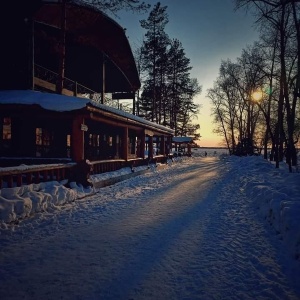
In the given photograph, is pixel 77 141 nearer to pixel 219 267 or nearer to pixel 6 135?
pixel 6 135

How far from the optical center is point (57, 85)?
12086mm

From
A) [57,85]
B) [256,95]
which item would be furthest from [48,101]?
[256,95]

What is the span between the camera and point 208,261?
380 cm

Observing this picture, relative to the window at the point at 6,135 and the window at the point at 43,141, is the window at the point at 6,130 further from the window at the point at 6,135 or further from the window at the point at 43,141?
the window at the point at 43,141

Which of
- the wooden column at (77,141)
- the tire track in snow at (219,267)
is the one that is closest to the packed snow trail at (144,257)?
the tire track in snow at (219,267)

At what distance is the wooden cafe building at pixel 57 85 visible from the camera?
9859 millimetres

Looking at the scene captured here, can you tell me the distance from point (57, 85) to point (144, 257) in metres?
10.2

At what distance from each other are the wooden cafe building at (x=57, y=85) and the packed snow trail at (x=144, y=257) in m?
2.53

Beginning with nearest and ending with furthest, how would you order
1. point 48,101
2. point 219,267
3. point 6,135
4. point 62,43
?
point 219,267, point 48,101, point 62,43, point 6,135

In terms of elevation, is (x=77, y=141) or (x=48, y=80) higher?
(x=48, y=80)

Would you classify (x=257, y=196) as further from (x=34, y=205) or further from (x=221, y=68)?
(x=221, y=68)

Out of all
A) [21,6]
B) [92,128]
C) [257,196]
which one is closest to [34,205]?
[257,196]

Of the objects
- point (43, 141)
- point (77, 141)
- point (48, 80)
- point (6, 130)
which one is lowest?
point (77, 141)

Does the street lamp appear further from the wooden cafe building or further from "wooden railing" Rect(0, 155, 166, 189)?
"wooden railing" Rect(0, 155, 166, 189)
